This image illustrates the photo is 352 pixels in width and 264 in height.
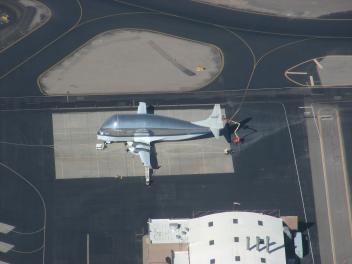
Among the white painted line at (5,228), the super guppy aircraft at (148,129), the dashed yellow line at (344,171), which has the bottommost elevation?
the white painted line at (5,228)

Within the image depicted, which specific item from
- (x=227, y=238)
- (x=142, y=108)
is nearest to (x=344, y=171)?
(x=227, y=238)

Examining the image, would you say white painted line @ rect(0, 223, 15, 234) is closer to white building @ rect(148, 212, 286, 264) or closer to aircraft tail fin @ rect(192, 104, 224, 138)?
white building @ rect(148, 212, 286, 264)

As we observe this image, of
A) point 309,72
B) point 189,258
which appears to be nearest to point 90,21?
point 309,72

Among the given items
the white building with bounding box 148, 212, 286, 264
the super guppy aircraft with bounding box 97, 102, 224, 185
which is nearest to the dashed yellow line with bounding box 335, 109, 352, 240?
the white building with bounding box 148, 212, 286, 264

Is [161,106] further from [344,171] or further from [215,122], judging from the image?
[344,171]

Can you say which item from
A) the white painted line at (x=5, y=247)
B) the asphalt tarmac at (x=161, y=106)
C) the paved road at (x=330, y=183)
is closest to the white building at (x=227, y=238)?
the asphalt tarmac at (x=161, y=106)

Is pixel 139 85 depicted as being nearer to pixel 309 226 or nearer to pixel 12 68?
pixel 12 68

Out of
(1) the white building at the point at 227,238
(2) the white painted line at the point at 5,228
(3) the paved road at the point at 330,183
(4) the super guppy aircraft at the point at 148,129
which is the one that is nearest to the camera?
(1) the white building at the point at 227,238

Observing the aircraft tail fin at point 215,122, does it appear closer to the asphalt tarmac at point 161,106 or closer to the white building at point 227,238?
the asphalt tarmac at point 161,106

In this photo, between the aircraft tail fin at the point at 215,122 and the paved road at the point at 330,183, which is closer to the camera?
the paved road at the point at 330,183
